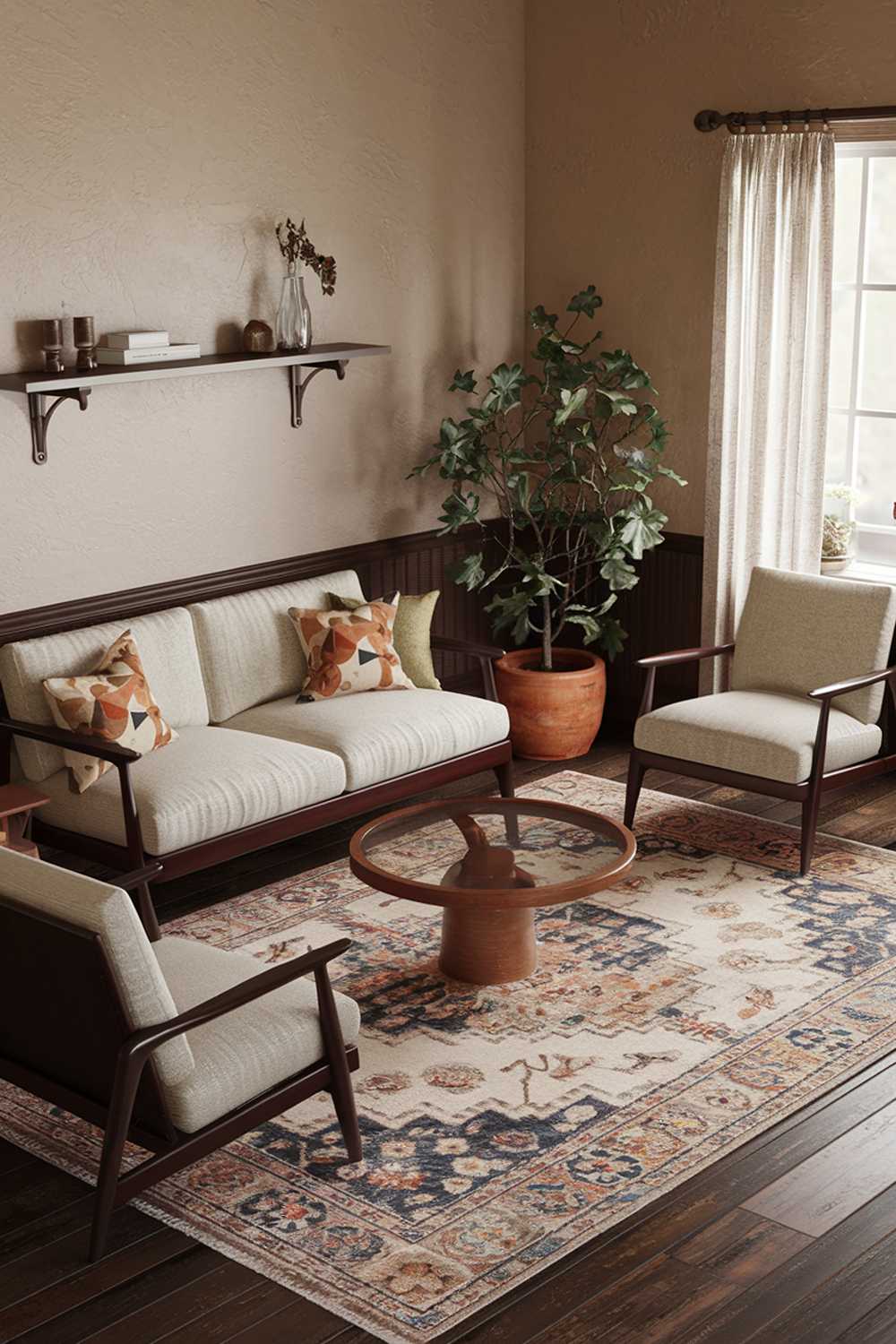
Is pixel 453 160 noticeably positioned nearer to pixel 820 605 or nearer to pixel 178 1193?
pixel 820 605

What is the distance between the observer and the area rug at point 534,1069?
138 inches

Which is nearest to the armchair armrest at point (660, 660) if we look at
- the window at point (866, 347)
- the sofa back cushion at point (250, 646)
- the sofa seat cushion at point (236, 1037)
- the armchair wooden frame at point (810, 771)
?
the armchair wooden frame at point (810, 771)

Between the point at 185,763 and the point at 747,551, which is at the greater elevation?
the point at 747,551

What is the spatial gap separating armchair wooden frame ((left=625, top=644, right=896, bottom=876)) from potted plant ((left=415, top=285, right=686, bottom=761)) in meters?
0.75

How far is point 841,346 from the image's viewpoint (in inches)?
262

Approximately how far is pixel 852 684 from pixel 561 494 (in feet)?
6.53

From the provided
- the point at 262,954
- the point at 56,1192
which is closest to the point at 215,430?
the point at 262,954

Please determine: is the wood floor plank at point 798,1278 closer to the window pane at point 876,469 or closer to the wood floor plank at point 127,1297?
the wood floor plank at point 127,1297

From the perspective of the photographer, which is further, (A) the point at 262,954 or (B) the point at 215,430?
(B) the point at 215,430

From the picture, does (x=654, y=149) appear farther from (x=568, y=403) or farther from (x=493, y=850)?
(x=493, y=850)

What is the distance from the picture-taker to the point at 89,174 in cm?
550

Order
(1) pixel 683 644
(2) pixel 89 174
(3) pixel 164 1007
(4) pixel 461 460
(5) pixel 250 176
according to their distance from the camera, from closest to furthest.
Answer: (3) pixel 164 1007, (2) pixel 89 174, (5) pixel 250 176, (4) pixel 461 460, (1) pixel 683 644

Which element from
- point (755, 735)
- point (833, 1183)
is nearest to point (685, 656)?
point (755, 735)

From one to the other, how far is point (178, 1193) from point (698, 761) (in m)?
2.73
